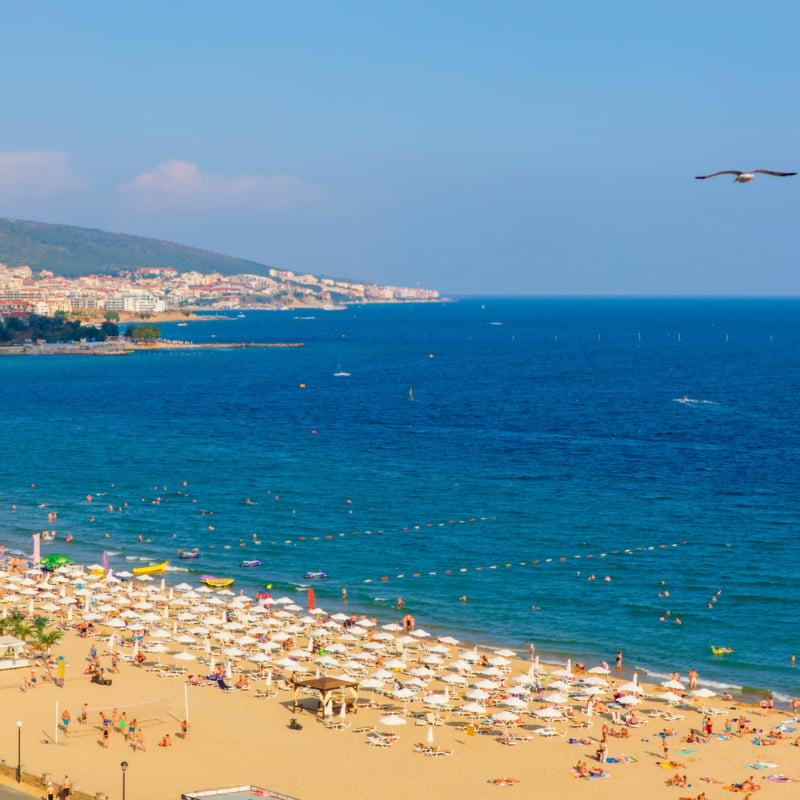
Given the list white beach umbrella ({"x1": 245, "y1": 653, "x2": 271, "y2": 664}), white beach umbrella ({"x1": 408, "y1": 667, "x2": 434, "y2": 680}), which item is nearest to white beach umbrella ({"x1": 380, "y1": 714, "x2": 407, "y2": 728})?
white beach umbrella ({"x1": 408, "y1": 667, "x2": 434, "y2": 680})

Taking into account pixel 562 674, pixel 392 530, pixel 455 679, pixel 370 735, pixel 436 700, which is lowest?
pixel 370 735

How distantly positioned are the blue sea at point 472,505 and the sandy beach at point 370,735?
5038 mm

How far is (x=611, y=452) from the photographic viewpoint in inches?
3575

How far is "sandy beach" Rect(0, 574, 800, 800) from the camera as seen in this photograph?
105ft

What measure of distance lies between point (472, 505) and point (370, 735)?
3494 cm

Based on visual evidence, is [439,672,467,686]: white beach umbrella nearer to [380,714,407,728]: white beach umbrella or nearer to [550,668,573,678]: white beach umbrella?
[550,668,573,678]: white beach umbrella

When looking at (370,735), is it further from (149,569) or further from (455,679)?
(149,569)

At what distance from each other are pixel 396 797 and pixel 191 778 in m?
5.69

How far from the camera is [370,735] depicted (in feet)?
118

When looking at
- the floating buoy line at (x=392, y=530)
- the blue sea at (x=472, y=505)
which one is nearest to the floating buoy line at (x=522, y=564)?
the blue sea at (x=472, y=505)

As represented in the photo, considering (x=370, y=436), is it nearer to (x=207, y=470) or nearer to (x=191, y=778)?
(x=207, y=470)

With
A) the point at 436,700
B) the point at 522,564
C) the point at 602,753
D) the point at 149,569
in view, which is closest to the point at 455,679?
the point at 436,700

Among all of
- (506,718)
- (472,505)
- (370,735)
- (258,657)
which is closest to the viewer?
(370,735)

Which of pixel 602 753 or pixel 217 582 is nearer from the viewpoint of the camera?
pixel 602 753
